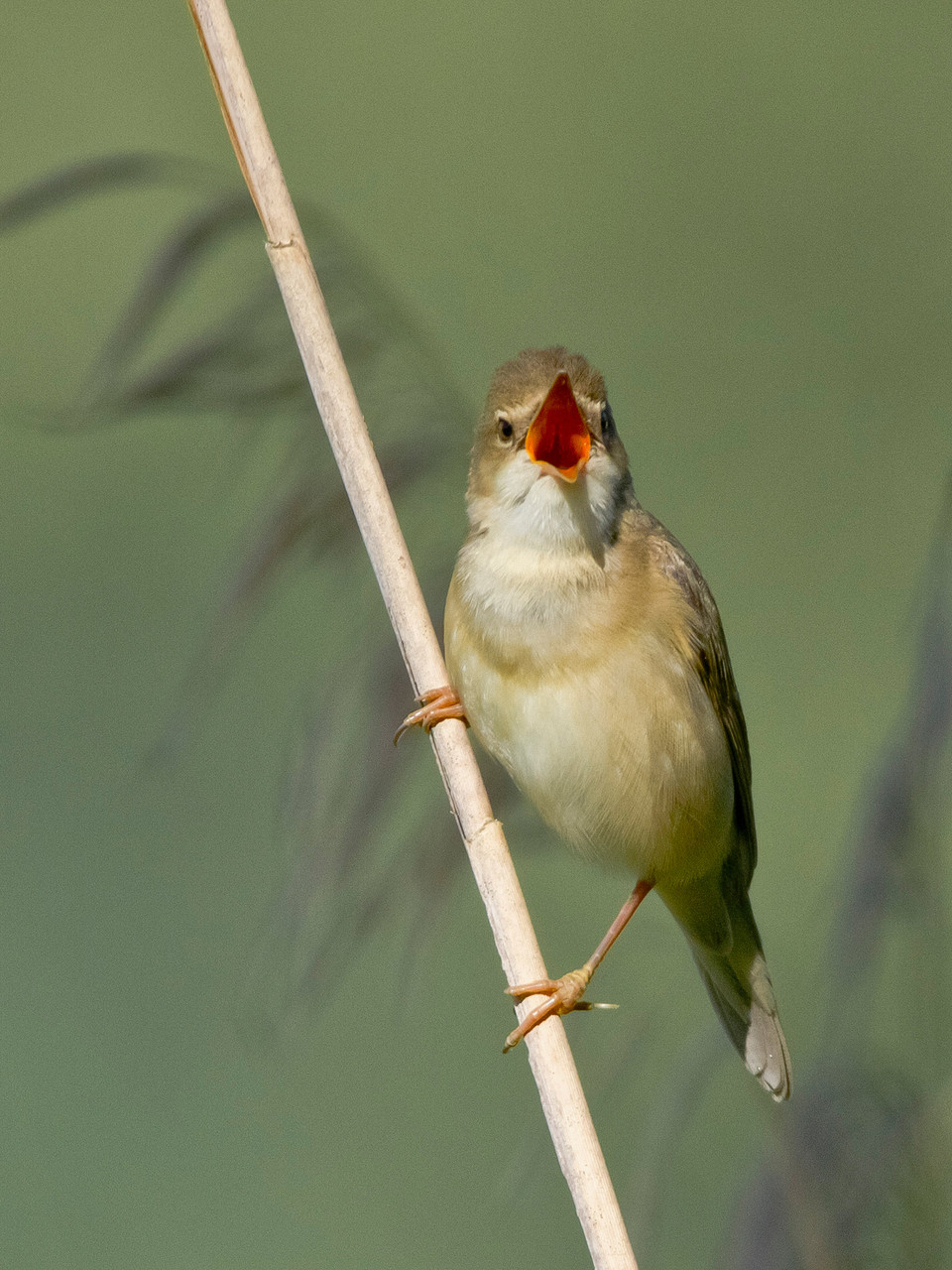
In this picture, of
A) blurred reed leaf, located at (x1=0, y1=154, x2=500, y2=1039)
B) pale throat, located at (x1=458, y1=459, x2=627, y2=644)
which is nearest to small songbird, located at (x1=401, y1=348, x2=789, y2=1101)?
pale throat, located at (x1=458, y1=459, x2=627, y2=644)

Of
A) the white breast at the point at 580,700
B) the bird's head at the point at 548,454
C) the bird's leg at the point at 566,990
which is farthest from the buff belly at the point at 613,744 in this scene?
the bird's head at the point at 548,454

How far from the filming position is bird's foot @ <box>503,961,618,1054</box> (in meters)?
1.99

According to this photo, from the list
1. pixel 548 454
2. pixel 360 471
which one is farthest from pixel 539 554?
pixel 360 471

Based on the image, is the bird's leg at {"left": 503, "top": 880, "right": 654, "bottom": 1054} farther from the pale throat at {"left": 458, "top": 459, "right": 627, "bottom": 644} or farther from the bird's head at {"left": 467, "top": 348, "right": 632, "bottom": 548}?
the bird's head at {"left": 467, "top": 348, "right": 632, "bottom": 548}

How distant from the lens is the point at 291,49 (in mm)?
8875

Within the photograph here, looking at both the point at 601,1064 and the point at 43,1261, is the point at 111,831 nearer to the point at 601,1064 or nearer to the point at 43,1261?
the point at 43,1261

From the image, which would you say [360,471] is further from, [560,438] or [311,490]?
[560,438]

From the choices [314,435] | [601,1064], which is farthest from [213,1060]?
[314,435]

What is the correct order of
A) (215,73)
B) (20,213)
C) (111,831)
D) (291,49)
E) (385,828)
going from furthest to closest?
(291,49), (111,831), (385,828), (215,73), (20,213)

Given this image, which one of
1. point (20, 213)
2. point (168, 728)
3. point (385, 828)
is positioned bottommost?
point (385, 828)

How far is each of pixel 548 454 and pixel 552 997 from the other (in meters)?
0.90

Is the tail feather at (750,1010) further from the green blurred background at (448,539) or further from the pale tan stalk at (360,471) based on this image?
the pale tan stalk at (360,471)

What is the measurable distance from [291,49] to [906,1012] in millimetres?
8115

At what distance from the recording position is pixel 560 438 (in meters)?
2.31
